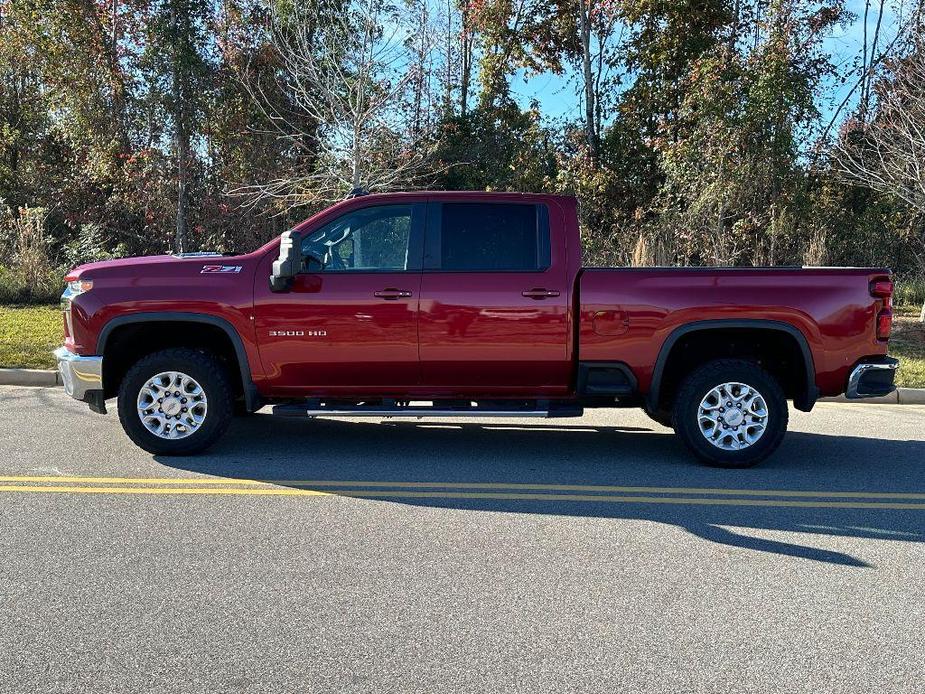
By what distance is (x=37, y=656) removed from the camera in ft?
11.7

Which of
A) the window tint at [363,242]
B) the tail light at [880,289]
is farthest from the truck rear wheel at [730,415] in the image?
the window tint at [363,242]

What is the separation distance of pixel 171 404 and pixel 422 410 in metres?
1.91

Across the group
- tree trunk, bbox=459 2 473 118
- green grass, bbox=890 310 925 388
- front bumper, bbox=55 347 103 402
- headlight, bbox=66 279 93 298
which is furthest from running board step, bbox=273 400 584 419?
tree trunk, bbox=459 2 473 118

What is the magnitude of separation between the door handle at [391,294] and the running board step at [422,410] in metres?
0.85

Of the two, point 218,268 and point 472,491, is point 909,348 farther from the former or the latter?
point 218,268

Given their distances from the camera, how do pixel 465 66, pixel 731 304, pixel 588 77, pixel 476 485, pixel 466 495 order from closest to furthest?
pixel 466 495
pixel 476 485
pixel 731 304
pixel 588 77
pixel 465 66

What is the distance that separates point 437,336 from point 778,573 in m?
3.13

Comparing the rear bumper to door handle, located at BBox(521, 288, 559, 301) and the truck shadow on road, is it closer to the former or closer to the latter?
the truck shadow on road

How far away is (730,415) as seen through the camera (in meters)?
6.92

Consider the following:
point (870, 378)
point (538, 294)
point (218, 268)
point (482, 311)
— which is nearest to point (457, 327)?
point (482, 311)

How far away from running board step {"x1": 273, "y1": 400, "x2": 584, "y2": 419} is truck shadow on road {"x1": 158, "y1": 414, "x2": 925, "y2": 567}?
379 millimetres

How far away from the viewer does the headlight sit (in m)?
6.95

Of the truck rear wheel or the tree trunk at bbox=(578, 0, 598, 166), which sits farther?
the tree trunk at bbox=(578, 0, 598, 166)

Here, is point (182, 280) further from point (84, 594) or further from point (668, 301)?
point (668, 301)
